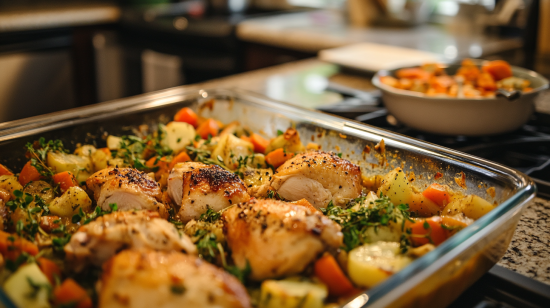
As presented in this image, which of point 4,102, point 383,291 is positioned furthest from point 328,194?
point 4,102

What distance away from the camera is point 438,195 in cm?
139

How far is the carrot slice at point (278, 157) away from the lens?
5.55 feet

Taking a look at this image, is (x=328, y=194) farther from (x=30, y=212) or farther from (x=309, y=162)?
(x=30, y=212)

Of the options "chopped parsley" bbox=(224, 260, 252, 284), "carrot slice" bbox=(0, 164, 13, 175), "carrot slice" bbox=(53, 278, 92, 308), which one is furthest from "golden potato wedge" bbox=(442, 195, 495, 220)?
"carrot slice" bbox=(0, 164, 13, 175)

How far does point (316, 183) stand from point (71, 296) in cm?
77

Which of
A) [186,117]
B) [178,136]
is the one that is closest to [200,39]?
[186,117]

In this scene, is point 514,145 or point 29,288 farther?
point 514,145

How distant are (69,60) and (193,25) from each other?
1.60 m

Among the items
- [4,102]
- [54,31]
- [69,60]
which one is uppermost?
[54,31]

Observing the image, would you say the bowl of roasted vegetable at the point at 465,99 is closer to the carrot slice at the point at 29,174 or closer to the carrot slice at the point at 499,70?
the carrot slice at the point at 499,70

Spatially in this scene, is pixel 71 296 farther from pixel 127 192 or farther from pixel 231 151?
pixel 231 151

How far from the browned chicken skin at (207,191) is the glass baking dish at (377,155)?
49cm

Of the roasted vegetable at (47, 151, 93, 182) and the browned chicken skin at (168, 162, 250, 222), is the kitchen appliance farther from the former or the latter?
the browned chicken skin at (168, 162, 250, 222)

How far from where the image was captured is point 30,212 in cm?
131
